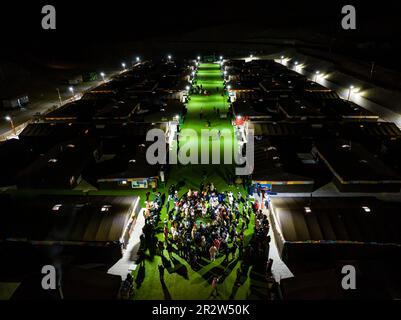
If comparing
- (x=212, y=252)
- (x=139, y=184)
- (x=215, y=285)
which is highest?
(x=139, y=184)

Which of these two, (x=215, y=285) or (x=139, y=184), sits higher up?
(x=139, y=184)

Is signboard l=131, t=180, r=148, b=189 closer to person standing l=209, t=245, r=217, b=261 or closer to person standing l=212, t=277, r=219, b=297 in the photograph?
person standing l=209, t=245, r=217, b=261

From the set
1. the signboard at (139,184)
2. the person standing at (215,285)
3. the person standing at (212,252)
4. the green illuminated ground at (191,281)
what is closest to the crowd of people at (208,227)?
the person standing at (212,252)

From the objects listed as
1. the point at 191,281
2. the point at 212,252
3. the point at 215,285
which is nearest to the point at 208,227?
the point at 212,252

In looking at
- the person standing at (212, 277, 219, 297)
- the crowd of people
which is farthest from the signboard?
the person standing at (212, 277, 219, 297)

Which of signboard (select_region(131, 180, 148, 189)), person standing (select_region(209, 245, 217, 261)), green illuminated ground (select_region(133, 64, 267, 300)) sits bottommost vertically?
green illuminated ground (select_region(133, 64, 267, 300))

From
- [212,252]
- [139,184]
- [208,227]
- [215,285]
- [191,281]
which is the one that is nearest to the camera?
[215,285]

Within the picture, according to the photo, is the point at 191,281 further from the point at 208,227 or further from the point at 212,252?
the point at 208,227

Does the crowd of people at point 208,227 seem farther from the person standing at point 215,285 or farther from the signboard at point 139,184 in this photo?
the signboard at point 139,184

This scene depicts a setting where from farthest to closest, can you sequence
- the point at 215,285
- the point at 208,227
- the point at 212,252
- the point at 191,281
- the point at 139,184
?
the point at 139,184 < the point at 208,227 < the point at 212,252 < the point at 191,281 < the point at 215,285

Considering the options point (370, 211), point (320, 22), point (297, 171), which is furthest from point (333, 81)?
point (320, 22)

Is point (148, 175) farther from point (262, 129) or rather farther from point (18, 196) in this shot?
point (262, 129)
